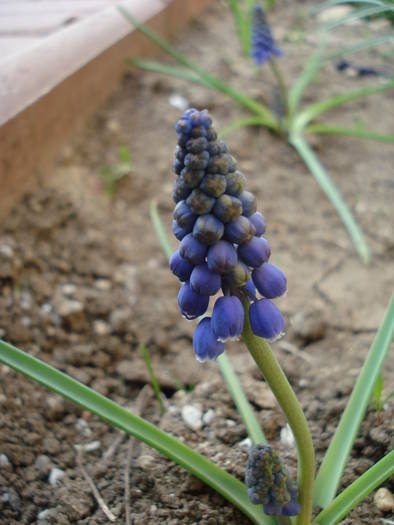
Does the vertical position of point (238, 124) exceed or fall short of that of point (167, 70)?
it falls short

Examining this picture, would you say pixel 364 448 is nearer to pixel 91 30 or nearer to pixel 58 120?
pixel 58 120

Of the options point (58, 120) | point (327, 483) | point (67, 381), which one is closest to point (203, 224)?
point (67, 381)

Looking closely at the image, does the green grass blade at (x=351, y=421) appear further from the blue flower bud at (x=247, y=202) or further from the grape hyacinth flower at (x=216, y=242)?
the blue flower bud at (x=247, y=202)

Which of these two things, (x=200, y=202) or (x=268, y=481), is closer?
(x=200, y=202)

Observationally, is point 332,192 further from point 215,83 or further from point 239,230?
point 239,230

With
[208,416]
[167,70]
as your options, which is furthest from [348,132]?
[208,416]

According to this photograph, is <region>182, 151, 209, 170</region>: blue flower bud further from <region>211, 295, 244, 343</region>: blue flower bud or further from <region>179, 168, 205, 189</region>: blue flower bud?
<region>211, 295, 244, 343</region>: blue flower bud
